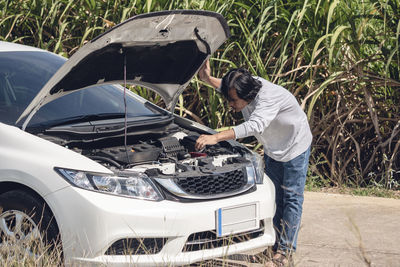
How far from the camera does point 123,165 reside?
3682 millimetres

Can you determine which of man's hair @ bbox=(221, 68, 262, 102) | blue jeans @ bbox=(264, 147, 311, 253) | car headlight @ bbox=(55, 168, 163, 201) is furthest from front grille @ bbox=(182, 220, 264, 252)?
man's hair @ bbox=(221, 68, 262, 102)

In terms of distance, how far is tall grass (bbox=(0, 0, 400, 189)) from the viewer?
567 cm

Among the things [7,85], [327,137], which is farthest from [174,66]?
[327,137]

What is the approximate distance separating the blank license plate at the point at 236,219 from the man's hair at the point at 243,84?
0.69 metres

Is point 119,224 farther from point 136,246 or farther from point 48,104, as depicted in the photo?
point 48,104

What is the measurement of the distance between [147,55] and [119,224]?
129cm

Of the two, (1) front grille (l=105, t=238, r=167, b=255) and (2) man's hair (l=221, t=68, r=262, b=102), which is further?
(2) man's hair (l=221, t=68, r=262, b=102)

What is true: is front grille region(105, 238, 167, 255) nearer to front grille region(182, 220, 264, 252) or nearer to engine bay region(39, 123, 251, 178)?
front grille region(182, 220, 264, 252)

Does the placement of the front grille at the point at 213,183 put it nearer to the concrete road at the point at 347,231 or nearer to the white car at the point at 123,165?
the white car at the point at 123,165

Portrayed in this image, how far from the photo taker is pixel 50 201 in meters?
3.28

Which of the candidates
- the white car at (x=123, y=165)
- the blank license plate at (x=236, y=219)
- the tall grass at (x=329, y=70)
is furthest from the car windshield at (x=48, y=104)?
the tall grass at (x=329, y=70)

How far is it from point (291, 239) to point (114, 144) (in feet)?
4.13

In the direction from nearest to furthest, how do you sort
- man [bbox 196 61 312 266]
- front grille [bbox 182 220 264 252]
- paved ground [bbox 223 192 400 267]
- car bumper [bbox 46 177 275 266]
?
car bumper [bbox 46 177 275 266] < front grille [bbox 182 220 264 252] < man [bbox 196 61 312 266] < paved ground [bbox 223 192 400 267]

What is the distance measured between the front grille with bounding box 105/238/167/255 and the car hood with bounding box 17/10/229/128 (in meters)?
0.85
